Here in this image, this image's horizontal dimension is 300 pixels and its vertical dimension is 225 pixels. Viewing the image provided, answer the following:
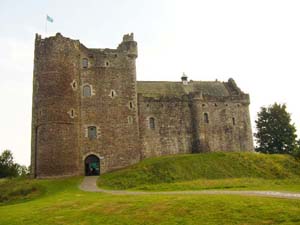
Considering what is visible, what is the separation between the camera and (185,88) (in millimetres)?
51000

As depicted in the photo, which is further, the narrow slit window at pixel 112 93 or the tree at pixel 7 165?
the tree at pixel 7 165

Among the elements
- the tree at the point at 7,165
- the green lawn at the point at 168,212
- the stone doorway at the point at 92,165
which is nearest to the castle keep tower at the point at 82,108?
the stone doorway at the point at 92,165

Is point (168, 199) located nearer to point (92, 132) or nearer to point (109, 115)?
point (92, 132)

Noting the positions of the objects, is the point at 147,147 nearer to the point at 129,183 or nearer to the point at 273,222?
the point at 129,183

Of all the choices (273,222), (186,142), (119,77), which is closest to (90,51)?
(119,77)

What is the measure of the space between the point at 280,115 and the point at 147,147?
22296 mm

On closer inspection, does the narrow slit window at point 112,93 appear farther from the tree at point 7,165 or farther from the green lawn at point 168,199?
the tree at point 7,165

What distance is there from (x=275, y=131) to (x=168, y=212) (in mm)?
39018

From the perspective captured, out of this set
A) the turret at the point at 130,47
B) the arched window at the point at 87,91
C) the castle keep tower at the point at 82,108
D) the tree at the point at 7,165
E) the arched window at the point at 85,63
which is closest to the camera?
the castle keep tower at the point at 82,108

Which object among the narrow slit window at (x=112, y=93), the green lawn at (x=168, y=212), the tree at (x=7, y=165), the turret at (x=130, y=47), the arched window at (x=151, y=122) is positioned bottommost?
the green lawn at (x=168, y=212)

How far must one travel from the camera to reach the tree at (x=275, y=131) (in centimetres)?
5109

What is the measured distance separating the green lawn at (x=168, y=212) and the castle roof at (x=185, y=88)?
27.7 metres

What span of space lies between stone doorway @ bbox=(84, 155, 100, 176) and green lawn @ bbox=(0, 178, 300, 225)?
1756 centimetres

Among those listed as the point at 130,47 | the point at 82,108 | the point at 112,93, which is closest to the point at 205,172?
the point at 112,93
